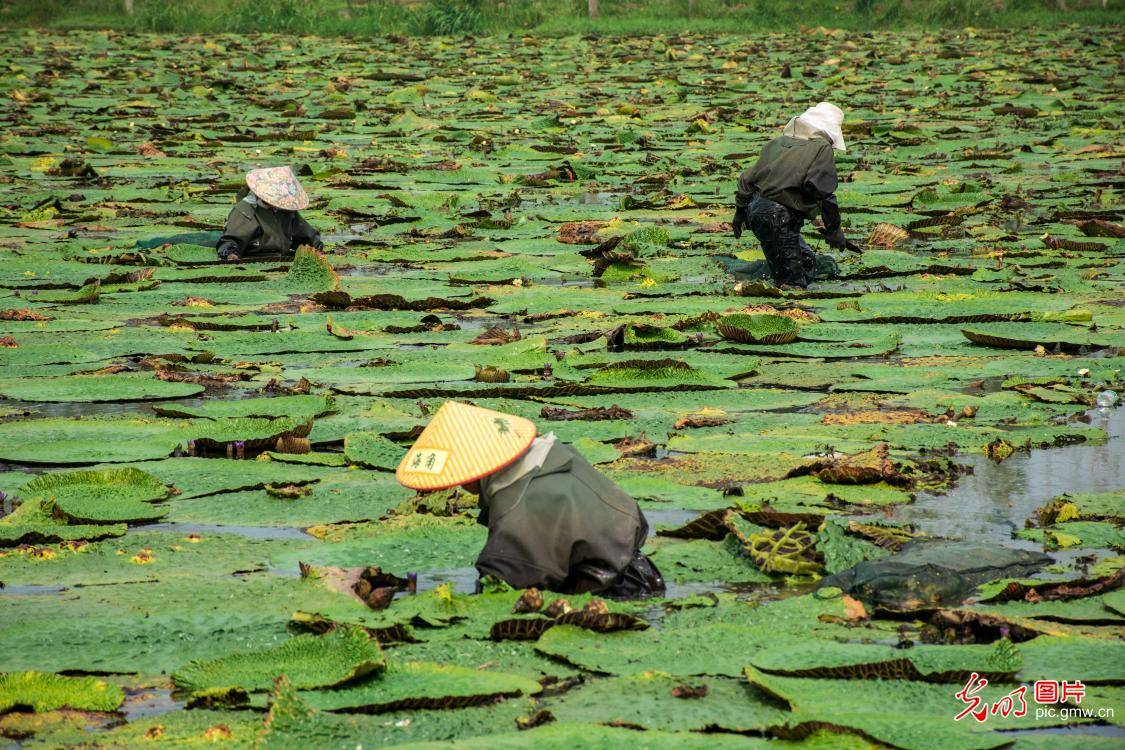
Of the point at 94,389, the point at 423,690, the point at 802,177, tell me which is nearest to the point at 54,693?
the point at 423,690

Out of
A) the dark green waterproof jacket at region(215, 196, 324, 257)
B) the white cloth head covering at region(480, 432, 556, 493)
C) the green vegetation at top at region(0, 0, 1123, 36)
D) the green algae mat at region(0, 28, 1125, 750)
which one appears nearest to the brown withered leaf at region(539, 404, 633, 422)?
the green algae mat at region(0, 28, 1125, 750)

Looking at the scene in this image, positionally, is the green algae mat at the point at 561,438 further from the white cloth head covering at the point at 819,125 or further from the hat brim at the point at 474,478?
the white cloth head covering at the point at 819,125

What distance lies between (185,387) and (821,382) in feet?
8.16

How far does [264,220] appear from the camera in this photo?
27.0 ft

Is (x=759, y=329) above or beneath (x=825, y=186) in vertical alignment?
beneath

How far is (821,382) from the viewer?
5.48m

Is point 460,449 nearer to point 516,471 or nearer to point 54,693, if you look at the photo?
point 516,471

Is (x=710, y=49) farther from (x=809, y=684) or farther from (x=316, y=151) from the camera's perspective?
(x=809, y=684)

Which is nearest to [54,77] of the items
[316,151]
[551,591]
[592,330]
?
[316,151]

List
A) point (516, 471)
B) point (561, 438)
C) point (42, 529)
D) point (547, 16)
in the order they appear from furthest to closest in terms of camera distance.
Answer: point (547, 16) < point (561, 438) < point (42, 529) < point (516, 471)

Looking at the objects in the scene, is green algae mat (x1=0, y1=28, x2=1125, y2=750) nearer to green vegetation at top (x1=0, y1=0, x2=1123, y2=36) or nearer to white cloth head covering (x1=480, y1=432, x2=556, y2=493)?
white cloth head covering (x1=480, y1=432, x2=556, y2=493)

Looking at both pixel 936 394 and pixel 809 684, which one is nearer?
pixel 809 684

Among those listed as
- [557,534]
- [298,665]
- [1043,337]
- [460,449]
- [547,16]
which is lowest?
[1043,337]

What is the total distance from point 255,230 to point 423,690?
5817 mm
